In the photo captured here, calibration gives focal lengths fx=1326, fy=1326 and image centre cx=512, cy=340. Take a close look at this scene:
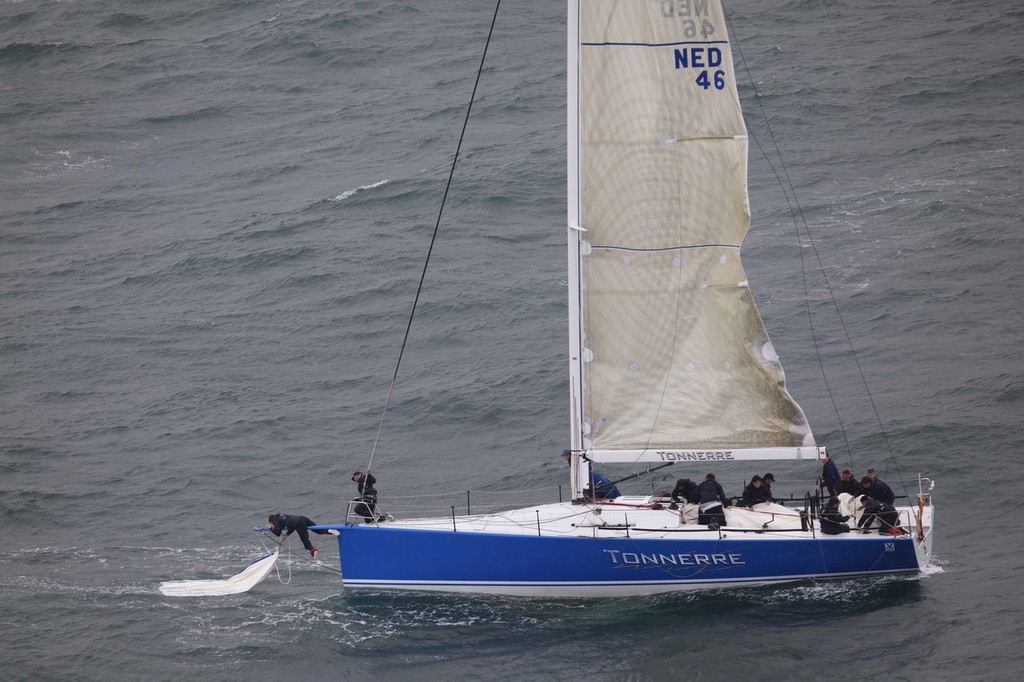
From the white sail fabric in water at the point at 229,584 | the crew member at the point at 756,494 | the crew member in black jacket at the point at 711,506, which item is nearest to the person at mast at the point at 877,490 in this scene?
the crew member at the point at 756,494

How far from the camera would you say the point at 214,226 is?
185ft

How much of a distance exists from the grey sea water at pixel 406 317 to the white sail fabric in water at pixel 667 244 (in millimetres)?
4402

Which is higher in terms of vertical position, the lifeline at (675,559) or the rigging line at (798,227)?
the rigging line at (798,227)

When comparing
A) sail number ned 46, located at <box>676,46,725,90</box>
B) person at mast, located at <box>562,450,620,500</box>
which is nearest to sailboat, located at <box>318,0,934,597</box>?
sail number ned 46, located at <box>676,46,725,90</box>

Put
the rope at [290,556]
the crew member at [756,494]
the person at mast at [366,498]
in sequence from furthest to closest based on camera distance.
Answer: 1. the rope at [290,556]
2. the crew member at [756,494]
3. the person at mast at [366,498]

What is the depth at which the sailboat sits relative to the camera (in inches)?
1164

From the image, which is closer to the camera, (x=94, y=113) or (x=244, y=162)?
(x=244, y=162)

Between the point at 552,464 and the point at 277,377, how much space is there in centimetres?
1150

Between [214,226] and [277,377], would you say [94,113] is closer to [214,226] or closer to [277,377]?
[214,226]

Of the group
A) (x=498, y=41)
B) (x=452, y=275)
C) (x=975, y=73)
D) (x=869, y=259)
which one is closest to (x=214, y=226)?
(x=452, y=275)

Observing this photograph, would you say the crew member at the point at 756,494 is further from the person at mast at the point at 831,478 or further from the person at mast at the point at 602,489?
the person at mast at the point at 602,489

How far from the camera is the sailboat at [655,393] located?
29562 millimetres

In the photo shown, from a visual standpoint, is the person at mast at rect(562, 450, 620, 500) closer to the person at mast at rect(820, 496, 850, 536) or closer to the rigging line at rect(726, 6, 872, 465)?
the person at mast at rect(820, 496, 850, 536)

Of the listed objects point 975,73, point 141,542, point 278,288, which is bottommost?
point 141,542
